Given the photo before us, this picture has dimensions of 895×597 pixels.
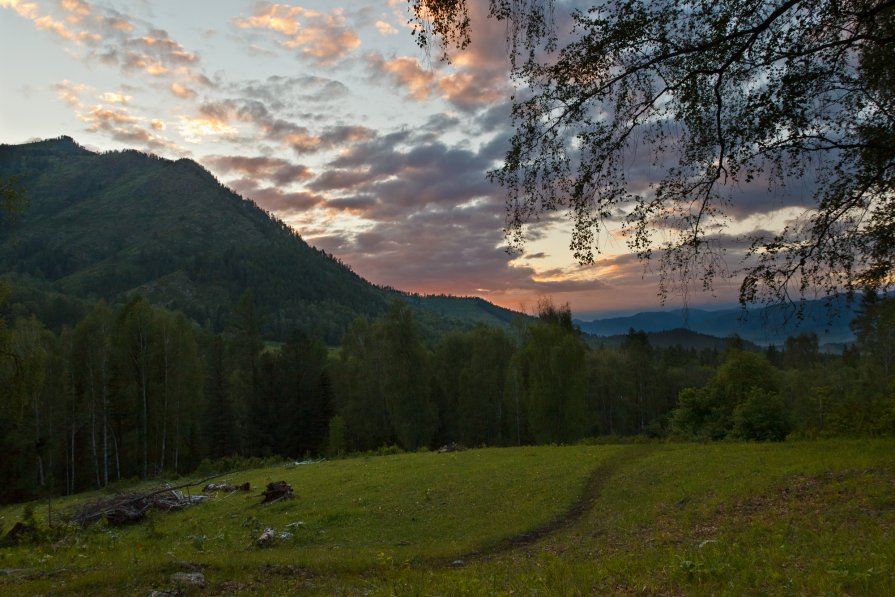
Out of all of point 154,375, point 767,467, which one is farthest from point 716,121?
point 154,375

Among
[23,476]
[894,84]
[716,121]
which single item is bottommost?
[23,476]

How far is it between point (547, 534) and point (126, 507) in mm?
22594

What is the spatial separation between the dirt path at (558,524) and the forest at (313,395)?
16.8m

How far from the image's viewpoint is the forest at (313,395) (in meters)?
50.5

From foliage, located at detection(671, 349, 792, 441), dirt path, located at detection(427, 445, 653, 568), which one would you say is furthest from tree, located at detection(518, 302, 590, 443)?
dirt path, located at detection(427, 445, 653, 568)

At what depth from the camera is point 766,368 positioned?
4944cm

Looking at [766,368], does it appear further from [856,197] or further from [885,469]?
[856,197]

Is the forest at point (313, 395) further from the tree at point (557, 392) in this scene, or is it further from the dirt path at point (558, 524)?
the dirt path at point (558, 524)

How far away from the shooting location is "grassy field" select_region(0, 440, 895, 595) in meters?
9.17

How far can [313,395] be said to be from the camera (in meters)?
74.9

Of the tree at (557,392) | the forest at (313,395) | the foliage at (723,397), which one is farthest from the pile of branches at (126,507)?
the tree at (557,392)

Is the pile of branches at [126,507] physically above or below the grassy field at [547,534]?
below

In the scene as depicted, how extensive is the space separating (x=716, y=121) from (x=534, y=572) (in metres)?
9.42

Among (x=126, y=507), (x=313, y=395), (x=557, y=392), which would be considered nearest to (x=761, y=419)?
(x=557, y=392)
